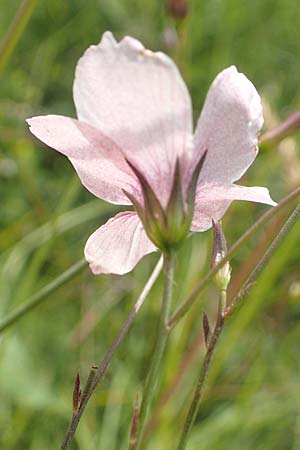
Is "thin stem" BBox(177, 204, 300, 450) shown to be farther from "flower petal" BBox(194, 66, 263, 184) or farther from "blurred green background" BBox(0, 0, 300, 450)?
"blurred green background" BBox(0, 0, 300, 450)

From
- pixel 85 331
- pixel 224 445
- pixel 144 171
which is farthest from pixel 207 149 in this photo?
pixel 85 331

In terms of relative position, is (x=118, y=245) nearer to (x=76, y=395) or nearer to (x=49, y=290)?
(x=76, y=395)

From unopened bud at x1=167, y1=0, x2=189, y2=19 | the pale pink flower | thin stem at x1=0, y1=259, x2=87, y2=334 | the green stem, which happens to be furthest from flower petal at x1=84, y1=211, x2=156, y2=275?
unopened bud at x1=167, y1=0, x2=189, y2=19

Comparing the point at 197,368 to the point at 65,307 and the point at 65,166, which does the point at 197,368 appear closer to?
the point at 65,307

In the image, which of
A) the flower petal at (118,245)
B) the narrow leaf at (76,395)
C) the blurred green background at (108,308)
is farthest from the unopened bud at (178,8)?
the narrow leaf at (76,395)

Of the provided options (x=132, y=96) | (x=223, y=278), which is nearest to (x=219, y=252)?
(x=223, y=278)

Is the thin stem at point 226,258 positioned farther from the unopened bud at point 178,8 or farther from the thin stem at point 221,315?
the unopened bud at point 178,8
